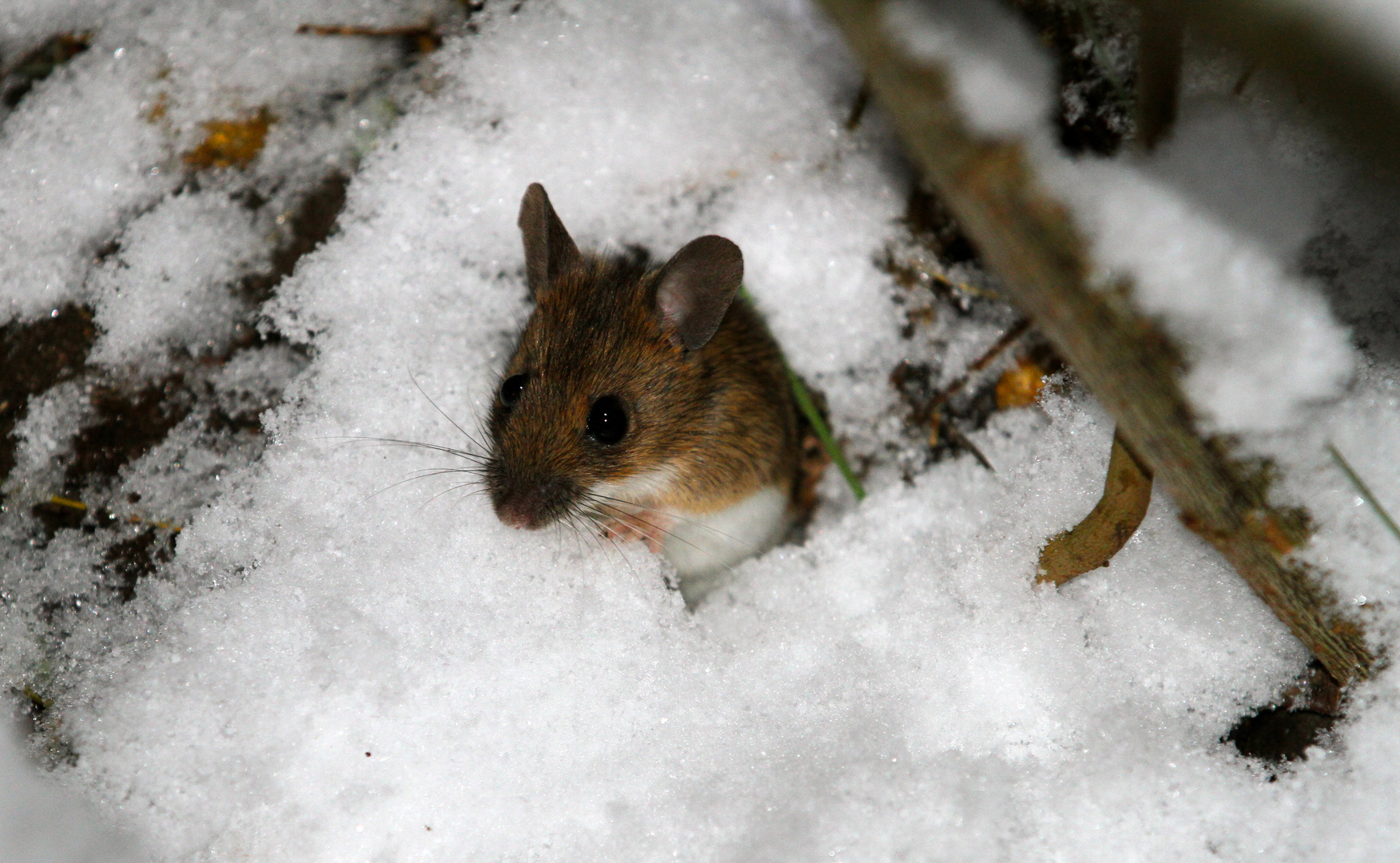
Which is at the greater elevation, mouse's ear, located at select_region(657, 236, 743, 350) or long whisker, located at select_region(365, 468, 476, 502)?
mouse's ear, located at select_region(657, 236, 743, 350)

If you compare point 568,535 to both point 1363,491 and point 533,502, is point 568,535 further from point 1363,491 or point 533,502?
point 1363,491

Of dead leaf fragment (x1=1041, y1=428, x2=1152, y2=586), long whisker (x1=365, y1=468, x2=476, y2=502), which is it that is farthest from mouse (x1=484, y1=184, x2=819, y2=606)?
dead leaf fragment (x1=1041, y1=428, x2=1152, y2=586)

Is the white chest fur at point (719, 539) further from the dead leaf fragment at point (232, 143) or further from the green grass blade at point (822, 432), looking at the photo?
the dead leaf fragment at point (232, 143)

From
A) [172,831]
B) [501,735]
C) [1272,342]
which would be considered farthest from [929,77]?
[172,831]

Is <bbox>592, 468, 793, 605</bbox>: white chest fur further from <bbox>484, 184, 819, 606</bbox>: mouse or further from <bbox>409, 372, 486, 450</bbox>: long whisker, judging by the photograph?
<bbox>409, 372, 486, 450</bbox>: long whisker

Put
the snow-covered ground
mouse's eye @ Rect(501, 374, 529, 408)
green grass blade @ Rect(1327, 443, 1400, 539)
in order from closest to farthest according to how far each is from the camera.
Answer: green grass blade @ Rect(1327, 443, 1400, 539), the snow-covered ground, mouse's eye @ Rect(501, 374, 529, 408)

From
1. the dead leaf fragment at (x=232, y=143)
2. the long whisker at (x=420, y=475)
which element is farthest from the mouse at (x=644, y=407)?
the dead leaf fragment at (x=232, y=143)

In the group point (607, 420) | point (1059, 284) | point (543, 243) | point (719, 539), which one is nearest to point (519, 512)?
point (607, 420)
